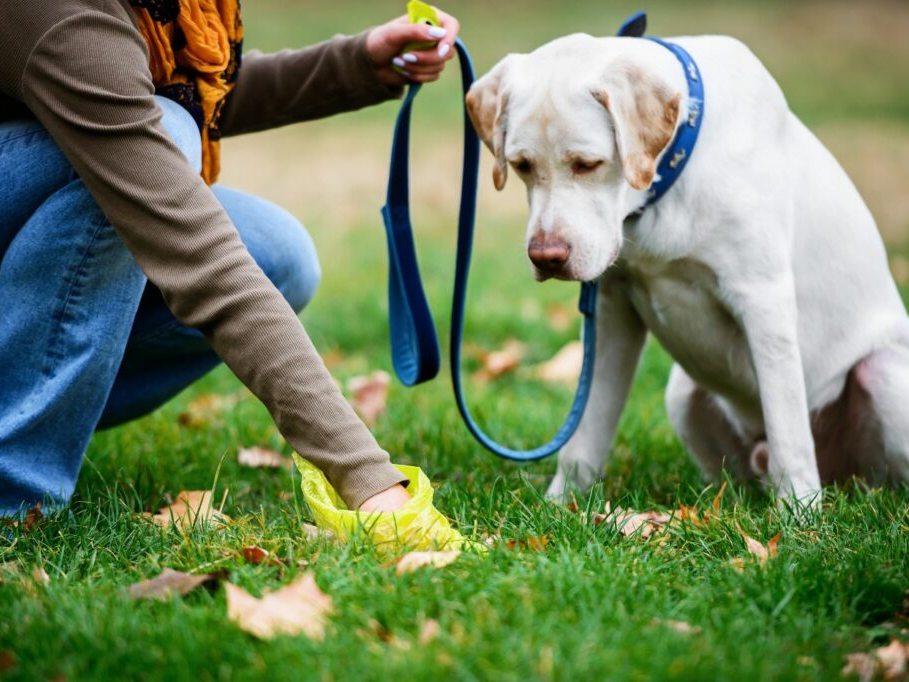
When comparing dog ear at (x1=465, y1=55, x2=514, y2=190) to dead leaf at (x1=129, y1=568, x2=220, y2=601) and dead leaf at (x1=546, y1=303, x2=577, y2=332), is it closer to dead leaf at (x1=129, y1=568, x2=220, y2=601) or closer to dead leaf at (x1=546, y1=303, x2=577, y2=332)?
dead leaf at (x1=129, y1=568, x2=220, y2=601)

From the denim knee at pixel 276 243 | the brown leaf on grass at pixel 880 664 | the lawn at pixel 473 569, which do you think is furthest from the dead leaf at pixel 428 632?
the denim knee at pixel 276 243

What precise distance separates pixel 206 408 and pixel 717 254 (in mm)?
1979

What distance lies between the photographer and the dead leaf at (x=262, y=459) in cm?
314

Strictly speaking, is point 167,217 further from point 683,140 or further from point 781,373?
point 781,373

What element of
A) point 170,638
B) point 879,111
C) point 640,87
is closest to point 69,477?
point 170,638

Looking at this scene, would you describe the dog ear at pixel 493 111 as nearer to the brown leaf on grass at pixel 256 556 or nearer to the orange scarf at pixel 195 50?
the orange scarf at pixel 195 50

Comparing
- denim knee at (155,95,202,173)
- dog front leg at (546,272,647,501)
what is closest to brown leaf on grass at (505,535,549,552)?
dog front leg at (546,272,647,501)

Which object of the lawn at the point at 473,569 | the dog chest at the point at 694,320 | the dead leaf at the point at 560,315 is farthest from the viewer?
the dead leaf at the point at 560,315

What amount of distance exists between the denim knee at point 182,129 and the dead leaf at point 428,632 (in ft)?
3.73

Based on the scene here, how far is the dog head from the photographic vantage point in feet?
8.23

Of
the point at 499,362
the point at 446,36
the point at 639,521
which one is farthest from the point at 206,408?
the point at 639,521

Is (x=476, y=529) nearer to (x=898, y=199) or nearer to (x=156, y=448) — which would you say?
(x=156, y=448)

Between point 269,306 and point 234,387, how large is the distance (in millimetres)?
2079

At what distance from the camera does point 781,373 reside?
2.72 m
